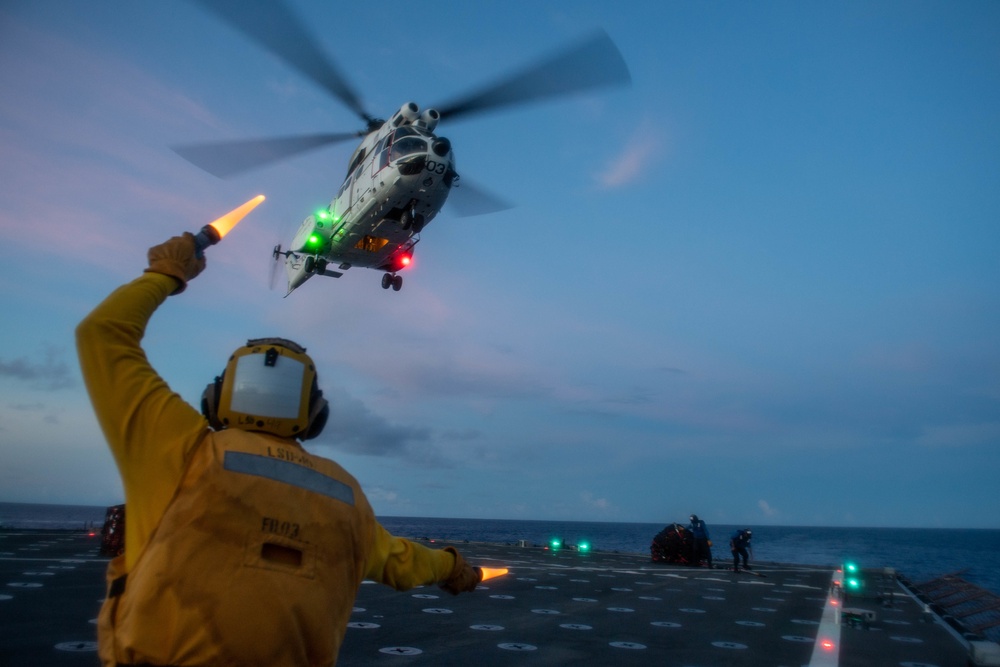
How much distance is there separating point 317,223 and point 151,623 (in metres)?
19.5

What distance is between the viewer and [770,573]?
2458 centimetres

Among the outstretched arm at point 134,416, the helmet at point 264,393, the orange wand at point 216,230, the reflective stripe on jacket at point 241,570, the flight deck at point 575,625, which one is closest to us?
the reflective stripe on jacket at point 241,570

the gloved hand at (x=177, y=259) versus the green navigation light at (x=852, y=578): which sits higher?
the gloved hand at (x=177, y=259)

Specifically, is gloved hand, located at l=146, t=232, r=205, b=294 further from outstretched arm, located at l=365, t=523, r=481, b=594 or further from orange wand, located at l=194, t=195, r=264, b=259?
outstretched arm, located at l=365, t=523, r=481, b=594

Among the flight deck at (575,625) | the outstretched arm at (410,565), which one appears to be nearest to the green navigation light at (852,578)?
the flight deck at (575,625)

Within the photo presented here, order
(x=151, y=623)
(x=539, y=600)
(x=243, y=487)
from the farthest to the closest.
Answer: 1. (x=539, y=600)
2. (x=243, y=487)
3. (x=151, y=623)

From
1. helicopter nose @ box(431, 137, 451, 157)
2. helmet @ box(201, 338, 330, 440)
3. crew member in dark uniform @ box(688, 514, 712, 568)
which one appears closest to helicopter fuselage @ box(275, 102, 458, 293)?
helicopter nose @ box(431, 137, 451, 157)

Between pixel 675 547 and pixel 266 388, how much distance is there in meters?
29.0

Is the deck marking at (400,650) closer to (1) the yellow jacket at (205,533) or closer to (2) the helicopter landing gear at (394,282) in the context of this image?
(1) the yellow jacket at (205,533)

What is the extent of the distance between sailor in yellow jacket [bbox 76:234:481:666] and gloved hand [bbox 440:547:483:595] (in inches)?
32.0

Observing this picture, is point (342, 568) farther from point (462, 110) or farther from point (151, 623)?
point (462, 110)

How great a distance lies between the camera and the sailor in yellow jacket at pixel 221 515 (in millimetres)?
1987

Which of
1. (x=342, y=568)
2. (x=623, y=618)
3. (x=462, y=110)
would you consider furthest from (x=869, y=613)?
(x=462, y=110)

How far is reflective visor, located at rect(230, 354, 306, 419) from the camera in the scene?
2.47 meters
